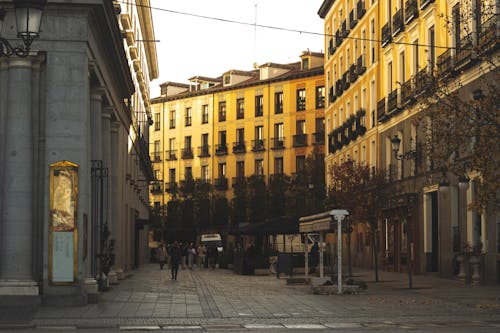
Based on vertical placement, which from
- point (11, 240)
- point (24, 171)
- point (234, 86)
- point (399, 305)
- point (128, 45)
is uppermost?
point (234, 86)

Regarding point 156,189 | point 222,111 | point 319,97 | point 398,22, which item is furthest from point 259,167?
point 398,22

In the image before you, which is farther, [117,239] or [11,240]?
[117,239]

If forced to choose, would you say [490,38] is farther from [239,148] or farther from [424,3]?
[239,148]

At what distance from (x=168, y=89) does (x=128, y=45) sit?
2503 inches

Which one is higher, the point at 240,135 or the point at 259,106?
the point at 259,106

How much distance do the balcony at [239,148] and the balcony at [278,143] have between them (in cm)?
419

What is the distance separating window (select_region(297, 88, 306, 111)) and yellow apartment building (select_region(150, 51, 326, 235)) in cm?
10

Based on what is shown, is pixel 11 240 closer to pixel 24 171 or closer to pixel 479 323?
pixel 24 171

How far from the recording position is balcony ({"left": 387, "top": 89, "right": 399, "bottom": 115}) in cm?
4647

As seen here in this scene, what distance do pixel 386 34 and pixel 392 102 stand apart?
457cm

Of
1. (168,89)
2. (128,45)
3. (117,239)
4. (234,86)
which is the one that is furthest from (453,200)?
(168,89)

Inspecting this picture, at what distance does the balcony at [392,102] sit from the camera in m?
46.5

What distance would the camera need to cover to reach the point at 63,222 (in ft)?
77.4

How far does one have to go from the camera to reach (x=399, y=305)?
75.3ft
